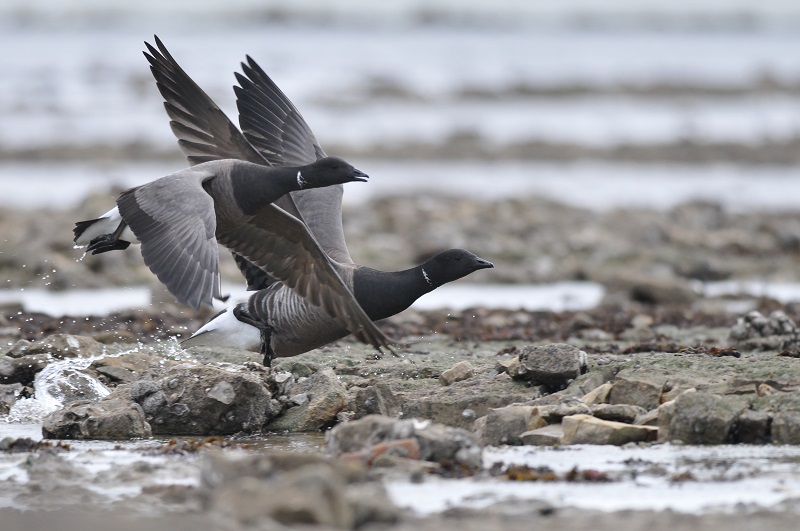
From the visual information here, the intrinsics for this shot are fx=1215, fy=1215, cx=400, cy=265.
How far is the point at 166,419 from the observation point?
806 cm

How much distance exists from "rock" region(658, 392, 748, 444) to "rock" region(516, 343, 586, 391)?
Answer: 1.11 m

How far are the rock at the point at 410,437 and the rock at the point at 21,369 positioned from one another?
317 cm

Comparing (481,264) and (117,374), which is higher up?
(481,264)

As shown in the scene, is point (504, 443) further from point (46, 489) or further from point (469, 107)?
point (469, 107)

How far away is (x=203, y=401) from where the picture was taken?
26.5 feet

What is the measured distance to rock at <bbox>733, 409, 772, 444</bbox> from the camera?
22.6ft

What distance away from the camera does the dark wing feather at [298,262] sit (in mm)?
8852

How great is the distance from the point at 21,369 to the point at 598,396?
4230mm

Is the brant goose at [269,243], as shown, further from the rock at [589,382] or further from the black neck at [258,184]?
the rock at [589,382]

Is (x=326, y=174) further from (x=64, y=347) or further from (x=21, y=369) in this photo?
(x=21, y=369)

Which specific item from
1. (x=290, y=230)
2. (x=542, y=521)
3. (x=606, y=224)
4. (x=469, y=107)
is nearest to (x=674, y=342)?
(x=290, y=230)

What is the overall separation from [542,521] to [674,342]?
6.02 meters

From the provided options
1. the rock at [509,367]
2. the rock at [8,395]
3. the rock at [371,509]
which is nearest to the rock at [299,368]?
the rock at [509,367]

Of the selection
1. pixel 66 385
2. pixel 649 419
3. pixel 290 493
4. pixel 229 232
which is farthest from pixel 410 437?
pixel 229 232
